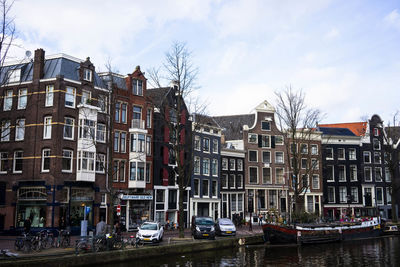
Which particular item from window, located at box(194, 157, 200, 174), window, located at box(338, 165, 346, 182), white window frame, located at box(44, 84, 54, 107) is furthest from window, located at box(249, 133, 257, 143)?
white window frame, located at box(44, 84, 54, 107)

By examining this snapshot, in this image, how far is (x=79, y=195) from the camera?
41.0m

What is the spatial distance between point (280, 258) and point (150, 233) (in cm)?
957

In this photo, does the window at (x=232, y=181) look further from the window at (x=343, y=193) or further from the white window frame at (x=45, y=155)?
the white window frame at (x=45, y=155)

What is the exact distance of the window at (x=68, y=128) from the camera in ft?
133

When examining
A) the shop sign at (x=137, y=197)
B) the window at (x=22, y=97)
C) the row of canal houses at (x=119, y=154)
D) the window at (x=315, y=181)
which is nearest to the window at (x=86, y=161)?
the row of canal houses at (x=119, y=154)

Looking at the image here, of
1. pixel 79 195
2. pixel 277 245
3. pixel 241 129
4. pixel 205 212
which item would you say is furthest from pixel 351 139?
pixel 79 195

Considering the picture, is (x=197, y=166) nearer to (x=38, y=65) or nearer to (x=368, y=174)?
(x=38, y=65)

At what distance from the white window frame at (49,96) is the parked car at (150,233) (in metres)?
15.9

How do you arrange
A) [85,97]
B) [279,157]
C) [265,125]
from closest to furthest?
[85,97] < [265,125] < [279,157]

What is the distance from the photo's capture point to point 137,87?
4881cm

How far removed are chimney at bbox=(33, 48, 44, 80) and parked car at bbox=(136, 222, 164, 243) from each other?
18872mm

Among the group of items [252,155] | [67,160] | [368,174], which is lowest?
[67,160]

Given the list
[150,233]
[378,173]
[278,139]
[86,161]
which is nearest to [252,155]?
[278,139]

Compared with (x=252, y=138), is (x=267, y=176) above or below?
below
